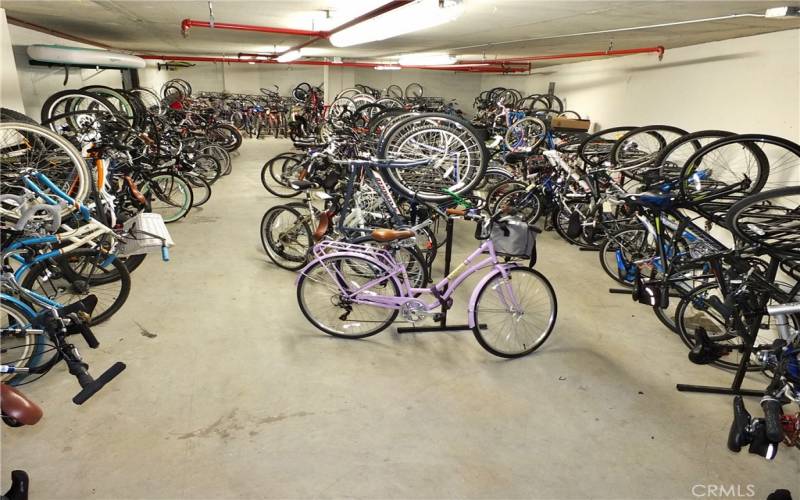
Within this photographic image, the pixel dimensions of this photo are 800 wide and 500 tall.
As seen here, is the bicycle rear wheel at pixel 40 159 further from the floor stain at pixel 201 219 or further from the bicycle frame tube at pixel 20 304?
the floor stain at pixel 201 219

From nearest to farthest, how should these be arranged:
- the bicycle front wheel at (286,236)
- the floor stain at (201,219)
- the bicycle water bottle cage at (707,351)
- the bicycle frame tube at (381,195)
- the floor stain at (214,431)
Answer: the floor stain at (214,431) < the bicycle water bottle cage at (707,351) < the bicycle frame tube at (381,195) < the bicycle front wheel at (286,236) < the floor stain at (201,219)

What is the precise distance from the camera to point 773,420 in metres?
1.63

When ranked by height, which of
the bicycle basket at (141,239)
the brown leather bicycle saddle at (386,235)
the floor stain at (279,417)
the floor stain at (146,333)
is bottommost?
the floor stain at (279,417)

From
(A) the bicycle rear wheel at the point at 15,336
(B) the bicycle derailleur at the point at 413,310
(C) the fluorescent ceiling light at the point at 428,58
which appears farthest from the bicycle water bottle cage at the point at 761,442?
(C) the fluorescent ceiling light at the point at 428,58

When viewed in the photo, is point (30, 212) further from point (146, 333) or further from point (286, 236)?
point (286, 236)

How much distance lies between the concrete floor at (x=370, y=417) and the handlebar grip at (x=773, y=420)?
400 mm

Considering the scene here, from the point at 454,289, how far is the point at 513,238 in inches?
20.9

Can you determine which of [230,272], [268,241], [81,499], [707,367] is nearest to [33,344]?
[81,499]

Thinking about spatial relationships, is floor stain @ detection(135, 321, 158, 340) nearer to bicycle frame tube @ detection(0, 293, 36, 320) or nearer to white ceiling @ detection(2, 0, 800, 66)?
bicycle frame tube @ detection(0, 293, 36, 320)

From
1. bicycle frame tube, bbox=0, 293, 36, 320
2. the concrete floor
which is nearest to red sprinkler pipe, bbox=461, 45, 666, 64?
the concrete floor

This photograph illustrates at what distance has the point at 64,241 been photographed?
8.39 feet

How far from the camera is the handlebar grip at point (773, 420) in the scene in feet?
5.24

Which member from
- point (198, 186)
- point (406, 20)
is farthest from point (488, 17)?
point (198, 186)

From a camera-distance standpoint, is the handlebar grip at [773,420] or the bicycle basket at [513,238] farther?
the bicycle basket at [513,238]
